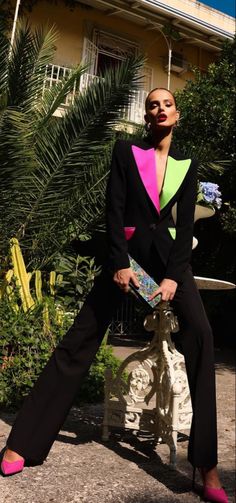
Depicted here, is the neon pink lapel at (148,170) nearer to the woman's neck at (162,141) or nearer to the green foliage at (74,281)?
the woman's neck at (162,141)

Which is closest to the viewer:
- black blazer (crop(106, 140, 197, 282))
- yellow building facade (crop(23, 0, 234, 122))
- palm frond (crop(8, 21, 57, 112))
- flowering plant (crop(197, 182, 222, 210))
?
black blazer (crop(106, 140, 197, 282))

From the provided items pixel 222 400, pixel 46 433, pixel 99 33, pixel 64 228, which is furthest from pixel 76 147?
pixel 99 33

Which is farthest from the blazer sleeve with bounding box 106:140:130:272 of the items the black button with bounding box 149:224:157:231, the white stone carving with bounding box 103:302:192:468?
the white stone carving with bounding box 103:302:192:468

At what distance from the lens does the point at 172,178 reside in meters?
2.54

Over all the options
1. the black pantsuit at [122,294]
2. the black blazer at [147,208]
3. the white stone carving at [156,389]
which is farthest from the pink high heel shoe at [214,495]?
the black blazer at [147,208]

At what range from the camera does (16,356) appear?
4074 mm

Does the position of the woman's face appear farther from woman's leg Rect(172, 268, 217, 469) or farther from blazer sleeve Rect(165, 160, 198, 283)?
woman's leg Rect(172, 268, 217, 469)

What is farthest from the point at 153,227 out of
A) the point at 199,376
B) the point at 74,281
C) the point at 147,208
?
the point at 74,281

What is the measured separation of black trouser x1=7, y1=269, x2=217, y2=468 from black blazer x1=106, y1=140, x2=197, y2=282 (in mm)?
183

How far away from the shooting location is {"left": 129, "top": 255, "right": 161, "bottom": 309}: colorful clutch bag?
2406 millimetres

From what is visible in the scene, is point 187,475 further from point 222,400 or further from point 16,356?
point 222,400

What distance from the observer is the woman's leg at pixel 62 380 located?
94.5 inches

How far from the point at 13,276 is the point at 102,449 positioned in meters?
2.09

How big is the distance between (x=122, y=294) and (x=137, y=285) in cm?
20
